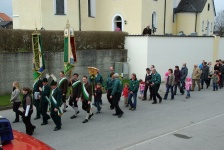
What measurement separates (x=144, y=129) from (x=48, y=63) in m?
8.93

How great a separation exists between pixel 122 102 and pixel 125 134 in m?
5.23

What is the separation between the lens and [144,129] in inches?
396

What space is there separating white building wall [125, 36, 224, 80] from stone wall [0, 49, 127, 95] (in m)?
0.94

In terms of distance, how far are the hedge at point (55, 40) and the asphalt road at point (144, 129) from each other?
5042 millimetres

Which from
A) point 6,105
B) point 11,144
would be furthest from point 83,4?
point 11,144

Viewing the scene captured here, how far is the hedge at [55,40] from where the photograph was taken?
51.4 feet

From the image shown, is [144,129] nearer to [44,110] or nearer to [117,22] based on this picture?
[44,110]

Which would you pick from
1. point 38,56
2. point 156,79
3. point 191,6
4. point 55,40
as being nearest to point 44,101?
point 38,56

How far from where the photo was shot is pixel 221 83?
19750 mm

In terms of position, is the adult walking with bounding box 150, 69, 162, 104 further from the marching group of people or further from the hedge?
the hedge

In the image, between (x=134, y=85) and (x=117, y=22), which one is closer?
(x=134, y=85)

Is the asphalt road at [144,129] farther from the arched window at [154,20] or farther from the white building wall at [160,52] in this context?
the arched window at [154,20]

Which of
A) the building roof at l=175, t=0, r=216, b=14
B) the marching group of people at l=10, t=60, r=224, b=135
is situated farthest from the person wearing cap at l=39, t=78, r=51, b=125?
the building roof at l=175, t=0, r=216, b=14

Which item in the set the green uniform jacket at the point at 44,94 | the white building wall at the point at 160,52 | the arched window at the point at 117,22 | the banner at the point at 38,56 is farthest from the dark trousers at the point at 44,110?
the arched window at the point at 117,22
